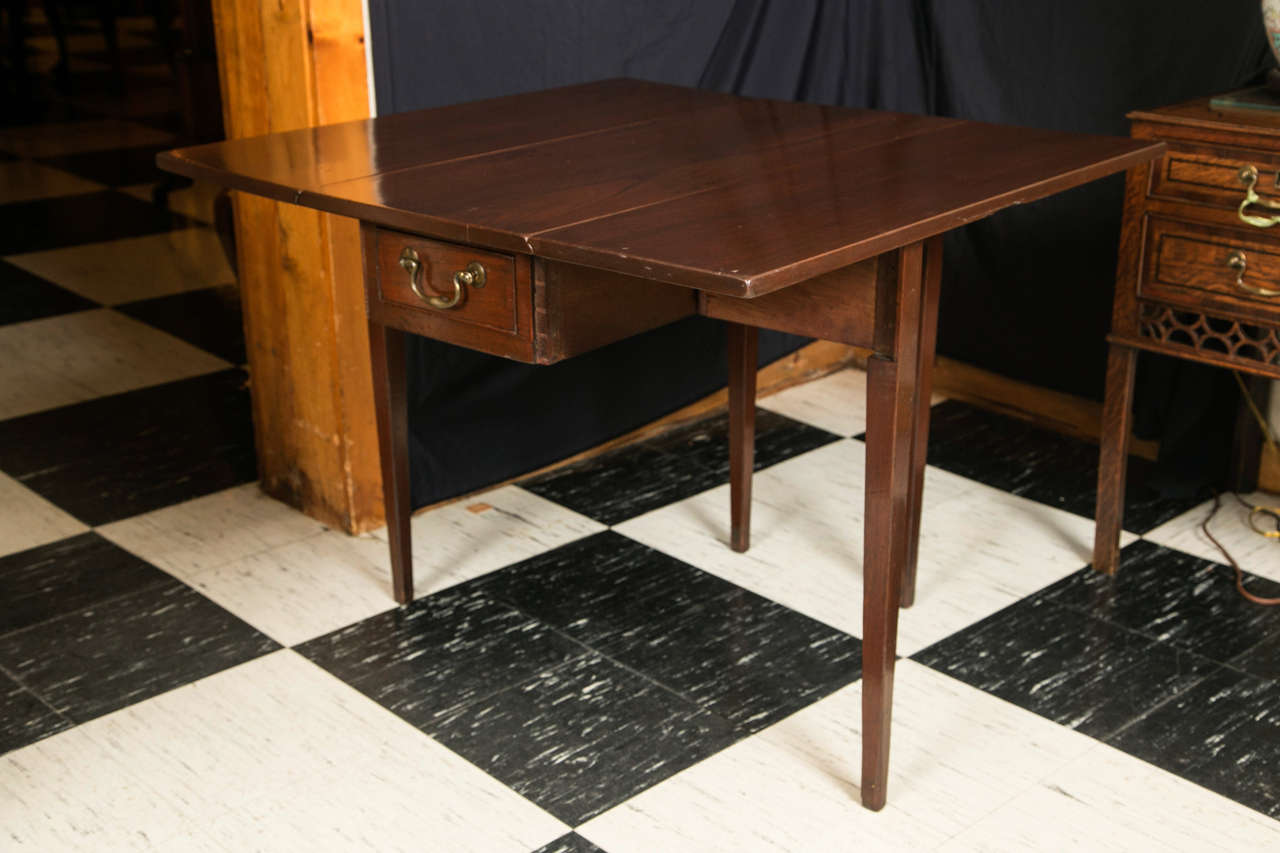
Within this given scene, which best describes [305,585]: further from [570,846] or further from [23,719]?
[570,846]

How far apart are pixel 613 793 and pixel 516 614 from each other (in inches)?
19.3

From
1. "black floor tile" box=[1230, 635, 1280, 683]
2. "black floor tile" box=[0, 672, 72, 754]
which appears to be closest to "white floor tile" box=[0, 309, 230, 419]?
"black floor tile" box=[0, 672, 72, 754]

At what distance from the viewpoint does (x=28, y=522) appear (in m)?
2.48

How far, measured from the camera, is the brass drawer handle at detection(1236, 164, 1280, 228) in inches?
77.3

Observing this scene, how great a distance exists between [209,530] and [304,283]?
46 centimetres

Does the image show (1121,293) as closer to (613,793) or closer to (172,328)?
(613,793)

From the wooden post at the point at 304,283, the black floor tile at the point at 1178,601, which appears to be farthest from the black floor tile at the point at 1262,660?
the wooden post at the point at 304,283

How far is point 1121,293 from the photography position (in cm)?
217

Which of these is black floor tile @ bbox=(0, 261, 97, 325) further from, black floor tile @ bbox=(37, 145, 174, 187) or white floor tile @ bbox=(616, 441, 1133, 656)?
white floor tile @ bbox=(616, 441, 1133, 656)

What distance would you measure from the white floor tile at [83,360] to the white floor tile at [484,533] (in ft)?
3.04

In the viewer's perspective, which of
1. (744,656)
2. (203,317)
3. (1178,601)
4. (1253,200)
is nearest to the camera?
(1253,200)

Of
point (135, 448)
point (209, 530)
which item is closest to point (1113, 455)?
point (209, 530)

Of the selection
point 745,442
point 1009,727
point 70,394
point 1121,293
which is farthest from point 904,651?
point 70,394

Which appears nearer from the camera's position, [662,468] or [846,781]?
[846,781]
